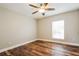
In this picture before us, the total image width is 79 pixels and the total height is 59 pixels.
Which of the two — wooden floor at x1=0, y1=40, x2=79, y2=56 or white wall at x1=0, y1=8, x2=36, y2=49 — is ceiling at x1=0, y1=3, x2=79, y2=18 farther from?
wooden floor at x1=0, y1=40, x2=79, y2=56

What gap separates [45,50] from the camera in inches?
44.4

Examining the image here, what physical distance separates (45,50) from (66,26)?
0.51 meters

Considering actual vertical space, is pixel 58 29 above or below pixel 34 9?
below

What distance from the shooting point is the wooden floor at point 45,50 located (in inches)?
41.9

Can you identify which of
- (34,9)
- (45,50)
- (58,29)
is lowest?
(45,50)

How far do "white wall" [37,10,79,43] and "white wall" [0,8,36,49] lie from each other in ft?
0.46

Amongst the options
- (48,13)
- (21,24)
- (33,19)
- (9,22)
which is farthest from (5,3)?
(48,13)

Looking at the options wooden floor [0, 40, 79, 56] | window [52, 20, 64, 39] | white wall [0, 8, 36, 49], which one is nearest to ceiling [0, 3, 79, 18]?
white wall [0, 8, 36, 49]

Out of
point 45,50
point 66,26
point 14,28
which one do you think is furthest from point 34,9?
point 45,50

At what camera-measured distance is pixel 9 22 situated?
1.06 meters

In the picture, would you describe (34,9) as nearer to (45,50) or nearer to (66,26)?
(66,26)

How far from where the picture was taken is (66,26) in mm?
1112

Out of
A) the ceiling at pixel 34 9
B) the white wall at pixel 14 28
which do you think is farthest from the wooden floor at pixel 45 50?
the ceiling at pixel 34 9

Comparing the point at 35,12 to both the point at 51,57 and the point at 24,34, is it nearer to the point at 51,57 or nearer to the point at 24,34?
the point at 24,34
